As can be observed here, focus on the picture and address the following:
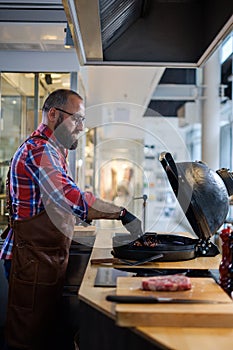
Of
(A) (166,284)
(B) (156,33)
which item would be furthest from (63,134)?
(A) (166,284)

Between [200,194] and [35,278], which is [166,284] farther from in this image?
[35,278]

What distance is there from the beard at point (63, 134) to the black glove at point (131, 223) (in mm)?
479

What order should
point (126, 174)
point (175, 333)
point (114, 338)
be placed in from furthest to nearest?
point (126, 174) → point (114, 338) → point (175, 333)

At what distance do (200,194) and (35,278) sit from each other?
0.76 m

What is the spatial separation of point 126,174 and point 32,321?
789 centimetres

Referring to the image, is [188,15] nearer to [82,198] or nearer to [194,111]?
[82,198]

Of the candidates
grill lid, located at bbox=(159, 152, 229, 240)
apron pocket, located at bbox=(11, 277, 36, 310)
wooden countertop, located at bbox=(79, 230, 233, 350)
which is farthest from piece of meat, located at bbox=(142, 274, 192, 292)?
apron pocket, located at bbox=(11, 277, 36, 310)

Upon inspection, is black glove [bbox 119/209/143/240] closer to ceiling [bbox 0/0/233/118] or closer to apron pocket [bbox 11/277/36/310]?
apron pocket [bbox 11/277/36/310]

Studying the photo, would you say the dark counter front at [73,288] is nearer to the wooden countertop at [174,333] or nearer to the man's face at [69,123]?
the man's face at [69,123]

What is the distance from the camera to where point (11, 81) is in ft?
12.1

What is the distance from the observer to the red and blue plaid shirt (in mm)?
1916

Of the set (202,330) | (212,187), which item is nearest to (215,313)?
(202,330)

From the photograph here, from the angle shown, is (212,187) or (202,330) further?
(212,187)

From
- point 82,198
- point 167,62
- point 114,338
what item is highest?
point 167,62
